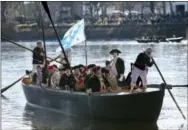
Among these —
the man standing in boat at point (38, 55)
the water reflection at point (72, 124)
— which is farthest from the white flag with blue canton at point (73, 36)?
the water reflection at point (72, 124)

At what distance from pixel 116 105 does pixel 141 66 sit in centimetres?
114

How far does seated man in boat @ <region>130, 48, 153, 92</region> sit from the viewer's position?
52.9ft

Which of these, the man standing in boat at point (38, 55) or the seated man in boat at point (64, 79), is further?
the man standing in boat at point (38, 55)

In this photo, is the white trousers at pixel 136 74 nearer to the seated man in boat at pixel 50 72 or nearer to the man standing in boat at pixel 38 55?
the seated man in boat at pixel 50 72

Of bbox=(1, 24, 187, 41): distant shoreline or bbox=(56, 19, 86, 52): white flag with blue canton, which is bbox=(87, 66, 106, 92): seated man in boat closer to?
bbox=(56, 19, 86, 52): white flag with blue canton

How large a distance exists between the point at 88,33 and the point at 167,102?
2221 inches

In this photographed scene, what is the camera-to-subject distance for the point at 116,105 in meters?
16.0

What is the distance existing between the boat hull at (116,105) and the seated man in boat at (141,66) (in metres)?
0.52

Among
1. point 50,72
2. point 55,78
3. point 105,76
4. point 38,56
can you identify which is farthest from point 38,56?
point 105,76

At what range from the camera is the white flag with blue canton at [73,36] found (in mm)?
20188

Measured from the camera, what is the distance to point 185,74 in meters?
31.6

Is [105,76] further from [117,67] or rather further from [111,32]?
[111,32]

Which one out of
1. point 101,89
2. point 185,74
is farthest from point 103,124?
point 185,74

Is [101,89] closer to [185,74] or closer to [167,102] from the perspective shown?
[167,102]
